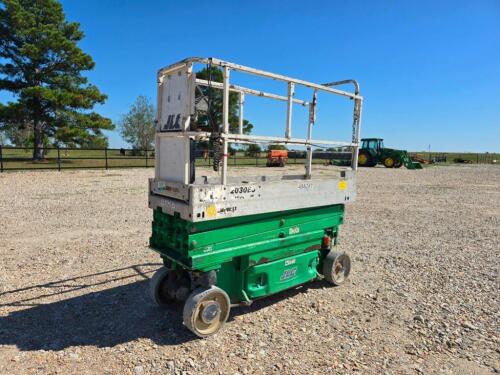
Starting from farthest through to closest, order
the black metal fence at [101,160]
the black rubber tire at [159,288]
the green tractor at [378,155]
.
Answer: the green tractor at [378,155], the black metal fence at [101,160], the black rubber tire at [159,288]

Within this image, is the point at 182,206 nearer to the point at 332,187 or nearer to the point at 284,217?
the point at 284,217

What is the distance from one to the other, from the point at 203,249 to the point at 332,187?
1922mm

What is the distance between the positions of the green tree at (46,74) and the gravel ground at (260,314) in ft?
65.1

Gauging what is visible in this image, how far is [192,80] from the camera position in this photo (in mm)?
3229

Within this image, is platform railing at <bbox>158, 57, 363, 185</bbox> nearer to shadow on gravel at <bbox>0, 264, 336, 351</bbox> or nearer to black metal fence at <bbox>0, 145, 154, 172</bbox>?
shadow on gravel at <bbox>0, 264, 336, 351</bbox>

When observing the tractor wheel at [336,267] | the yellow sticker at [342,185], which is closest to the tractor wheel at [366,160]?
the tractor wheel at [336,267]

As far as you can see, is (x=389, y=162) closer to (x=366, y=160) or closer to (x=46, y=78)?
(x=366, y=160)

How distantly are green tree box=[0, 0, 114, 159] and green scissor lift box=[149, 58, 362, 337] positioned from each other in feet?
76.7

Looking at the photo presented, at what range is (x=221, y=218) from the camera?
3.37 m

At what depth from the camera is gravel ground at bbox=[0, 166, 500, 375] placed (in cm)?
312

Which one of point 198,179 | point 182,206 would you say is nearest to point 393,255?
point 198,179

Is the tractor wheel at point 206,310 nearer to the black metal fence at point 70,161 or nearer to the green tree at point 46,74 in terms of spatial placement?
the black metal fence at point 70,161

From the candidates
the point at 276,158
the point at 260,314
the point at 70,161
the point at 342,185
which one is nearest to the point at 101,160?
the point at 70,161

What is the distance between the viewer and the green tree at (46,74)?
24109mm
